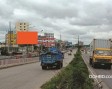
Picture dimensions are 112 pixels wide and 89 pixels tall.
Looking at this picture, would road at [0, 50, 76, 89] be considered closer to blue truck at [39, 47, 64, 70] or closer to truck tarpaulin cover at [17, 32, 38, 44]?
blue truck at [39, 47, 64, 70]

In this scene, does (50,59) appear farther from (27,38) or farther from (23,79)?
(27,38)

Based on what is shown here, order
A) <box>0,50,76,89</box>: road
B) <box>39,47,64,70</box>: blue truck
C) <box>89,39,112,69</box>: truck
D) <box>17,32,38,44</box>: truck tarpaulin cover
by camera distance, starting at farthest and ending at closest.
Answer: <box>17,32,38,44</box>: truck tarpaulin cover, <box>89,39,112,69</box>: truck, <box>39,47,64,70</box>: blue truck, <box>0,50,76,89</box>: road

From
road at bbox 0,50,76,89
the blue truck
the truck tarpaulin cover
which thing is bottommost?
road at bbox 0,50,76,89

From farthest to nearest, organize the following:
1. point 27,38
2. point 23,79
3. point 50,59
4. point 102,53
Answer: point 27,38 < point 102,53 < point 50,59 < point 23,79

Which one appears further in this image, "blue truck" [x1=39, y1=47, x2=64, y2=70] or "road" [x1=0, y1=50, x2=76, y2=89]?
"blue truck" [x1=39, y1=47, x2=64, y2=70]

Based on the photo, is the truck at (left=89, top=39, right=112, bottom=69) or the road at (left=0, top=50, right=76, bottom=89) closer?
the road at (left=0, top=50, right=76, bottom=89)

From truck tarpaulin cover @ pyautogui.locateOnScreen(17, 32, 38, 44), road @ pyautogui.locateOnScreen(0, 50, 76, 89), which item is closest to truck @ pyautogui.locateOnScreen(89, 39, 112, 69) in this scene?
road @ pyautogui.locateOnScreen(0, 50, 76, 89)

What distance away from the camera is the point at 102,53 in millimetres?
39125

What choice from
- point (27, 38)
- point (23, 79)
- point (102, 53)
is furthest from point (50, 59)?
point (27, 38)


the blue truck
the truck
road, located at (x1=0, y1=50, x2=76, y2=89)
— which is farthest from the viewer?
the truck

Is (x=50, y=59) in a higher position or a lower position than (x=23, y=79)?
higher

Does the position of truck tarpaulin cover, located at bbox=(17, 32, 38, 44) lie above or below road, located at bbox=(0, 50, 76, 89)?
above

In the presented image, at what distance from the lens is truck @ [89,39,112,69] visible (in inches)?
1517

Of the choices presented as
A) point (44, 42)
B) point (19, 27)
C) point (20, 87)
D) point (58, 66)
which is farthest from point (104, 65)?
point (19, 27)
